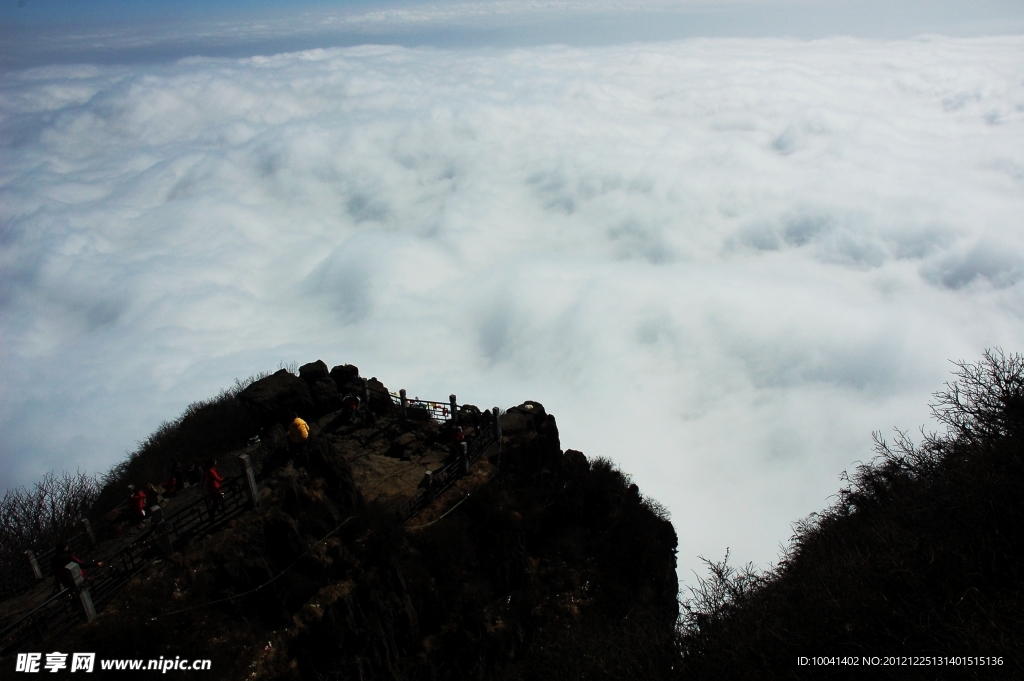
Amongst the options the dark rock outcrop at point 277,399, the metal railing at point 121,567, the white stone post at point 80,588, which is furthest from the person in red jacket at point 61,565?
the dark rock outcrop at point 277,399

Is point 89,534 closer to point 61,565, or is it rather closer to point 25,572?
point 25,572

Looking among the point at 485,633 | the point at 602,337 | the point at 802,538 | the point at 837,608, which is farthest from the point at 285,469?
the point at 602,337

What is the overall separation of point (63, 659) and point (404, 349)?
106162 millimetres

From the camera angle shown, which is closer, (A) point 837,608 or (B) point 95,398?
(A) point 837,608

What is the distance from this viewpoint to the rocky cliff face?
36.3 feet

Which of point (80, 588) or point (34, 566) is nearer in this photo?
point (80, 588)

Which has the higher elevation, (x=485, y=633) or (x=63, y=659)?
(x=63, y=659)

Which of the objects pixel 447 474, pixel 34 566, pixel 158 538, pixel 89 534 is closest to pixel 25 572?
pixel 34 566

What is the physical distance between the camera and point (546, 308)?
135 meters

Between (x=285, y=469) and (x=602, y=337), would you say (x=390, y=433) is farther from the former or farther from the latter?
(x=602, y=337)

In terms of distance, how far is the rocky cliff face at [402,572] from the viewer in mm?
11055

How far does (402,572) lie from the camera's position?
1373 cm

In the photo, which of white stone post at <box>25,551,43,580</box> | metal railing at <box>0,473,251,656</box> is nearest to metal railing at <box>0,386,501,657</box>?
metal railing at <box>0,473,251,656</box>

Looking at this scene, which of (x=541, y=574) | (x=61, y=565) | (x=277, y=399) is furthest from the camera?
(x=277, y=399)
